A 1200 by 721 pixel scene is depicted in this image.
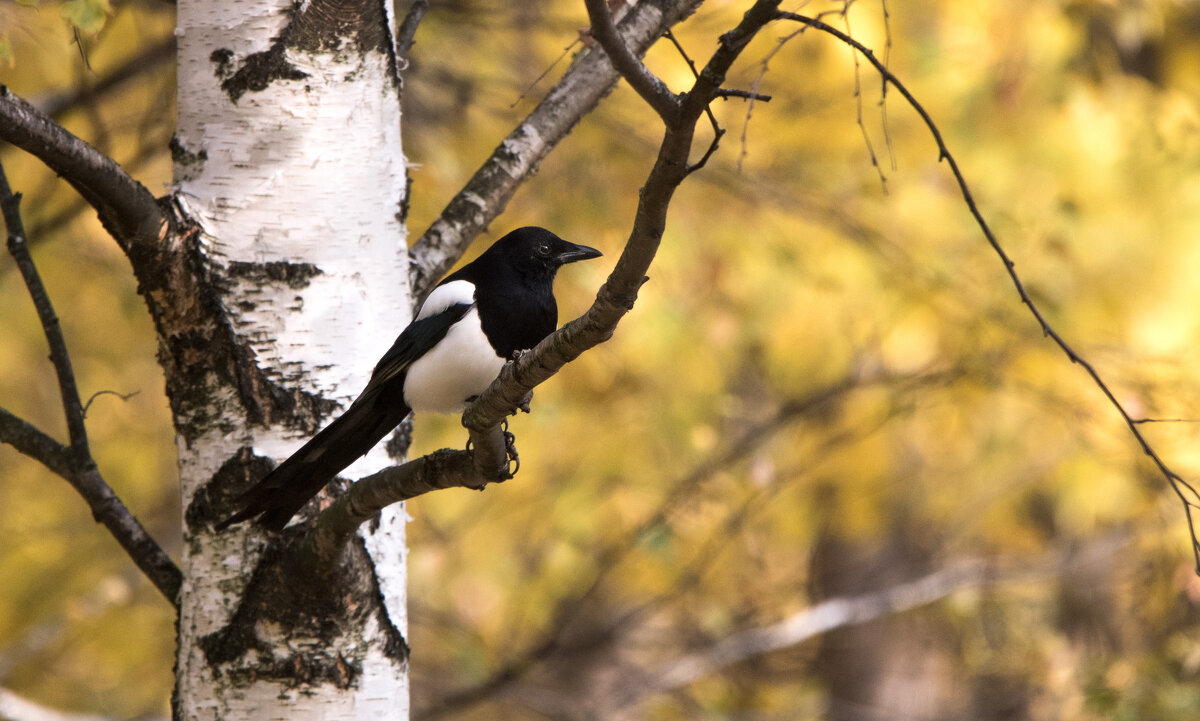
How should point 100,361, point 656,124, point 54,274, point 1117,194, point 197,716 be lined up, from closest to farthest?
1. point 197,716
2. point 1117,194
3. point 656,124
4. point 54,274
5. point 100,361

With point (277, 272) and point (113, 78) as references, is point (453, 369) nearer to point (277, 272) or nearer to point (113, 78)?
point (277, 272)

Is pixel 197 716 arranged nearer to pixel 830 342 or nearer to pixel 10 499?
pixel 830 342

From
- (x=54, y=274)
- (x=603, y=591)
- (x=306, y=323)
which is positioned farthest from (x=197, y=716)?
(x=603, y=591)

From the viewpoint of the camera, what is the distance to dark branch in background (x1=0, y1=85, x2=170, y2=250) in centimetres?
156

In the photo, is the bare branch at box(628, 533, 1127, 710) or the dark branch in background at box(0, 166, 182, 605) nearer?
the dark branch in background at box(0, 166, 182, 605)

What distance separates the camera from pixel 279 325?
198 cm

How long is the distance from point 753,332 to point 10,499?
395cm

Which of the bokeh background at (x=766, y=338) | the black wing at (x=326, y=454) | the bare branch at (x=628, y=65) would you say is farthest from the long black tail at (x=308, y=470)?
the bokeh background at (x=766, y=338)

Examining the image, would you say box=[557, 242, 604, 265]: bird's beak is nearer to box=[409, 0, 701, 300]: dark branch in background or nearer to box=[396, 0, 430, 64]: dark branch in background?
box=[409, 0, 701, 300]: dark branch in background

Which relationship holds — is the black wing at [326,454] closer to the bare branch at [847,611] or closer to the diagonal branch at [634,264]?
the diagonal branch at [634,264]

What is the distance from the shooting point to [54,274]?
486 centimetres

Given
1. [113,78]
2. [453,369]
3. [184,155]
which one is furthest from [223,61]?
[113,78]

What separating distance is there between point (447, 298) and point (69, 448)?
2.73 feet

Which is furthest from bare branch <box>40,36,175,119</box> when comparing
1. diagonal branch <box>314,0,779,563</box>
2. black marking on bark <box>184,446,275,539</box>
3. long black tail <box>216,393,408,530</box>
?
diagonal branch <box>314,0,779,563</box>
